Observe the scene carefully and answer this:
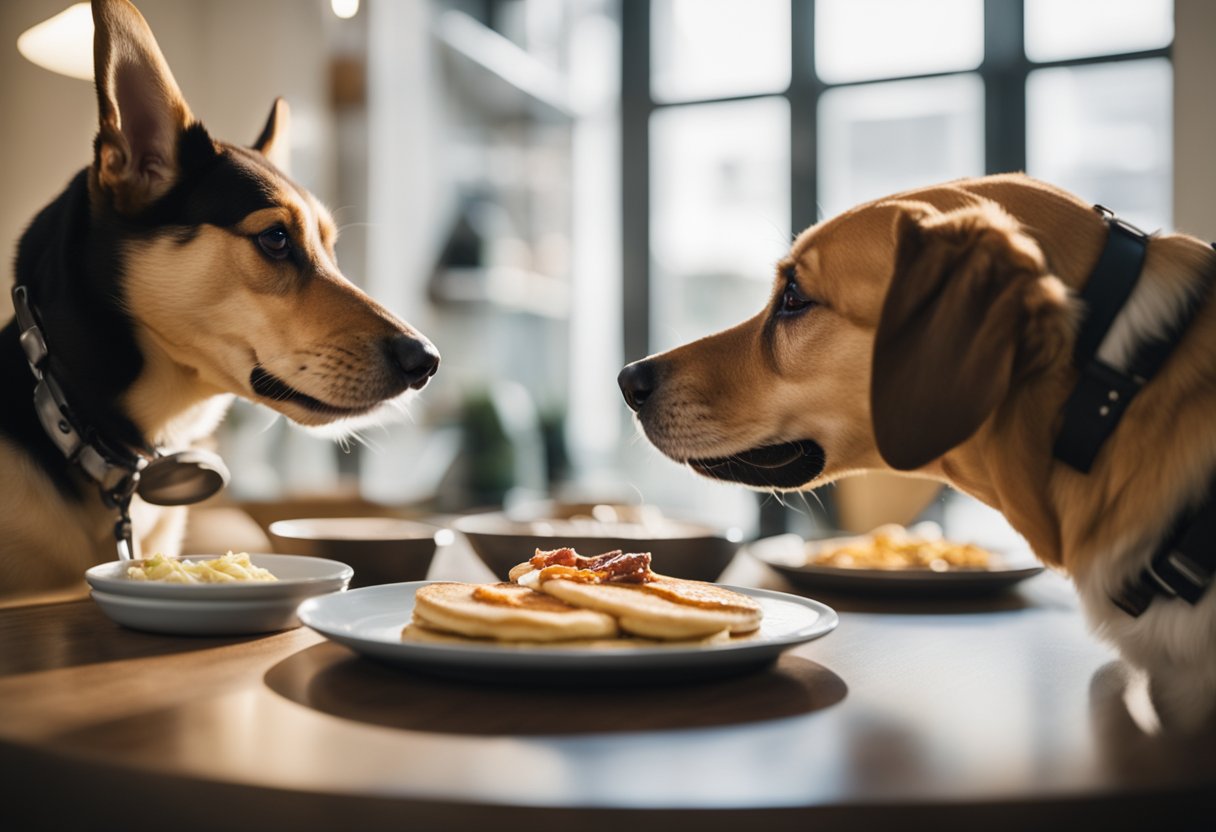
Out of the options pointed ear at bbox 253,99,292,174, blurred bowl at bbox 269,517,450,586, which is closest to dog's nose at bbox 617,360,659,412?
blurred bowl at bbox 269,517,450,586

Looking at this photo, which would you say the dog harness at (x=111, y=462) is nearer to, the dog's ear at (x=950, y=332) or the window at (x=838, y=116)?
the dog's ear at (x=950, y=332)

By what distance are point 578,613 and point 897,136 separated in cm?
464

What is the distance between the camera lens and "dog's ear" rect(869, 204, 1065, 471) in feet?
2.88

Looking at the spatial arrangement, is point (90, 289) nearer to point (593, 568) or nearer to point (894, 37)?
point (593, 568)

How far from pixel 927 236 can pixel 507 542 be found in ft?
2.31

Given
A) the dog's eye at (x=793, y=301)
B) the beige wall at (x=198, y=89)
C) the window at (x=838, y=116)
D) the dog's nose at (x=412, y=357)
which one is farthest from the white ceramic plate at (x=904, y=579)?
the window at (x=838, y=116)

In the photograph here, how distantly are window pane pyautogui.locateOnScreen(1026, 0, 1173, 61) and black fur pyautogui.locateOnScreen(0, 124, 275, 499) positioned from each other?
4262 millimetres

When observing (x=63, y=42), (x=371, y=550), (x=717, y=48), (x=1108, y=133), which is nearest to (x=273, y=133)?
(x=63, y=42)

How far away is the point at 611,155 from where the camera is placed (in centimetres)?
548

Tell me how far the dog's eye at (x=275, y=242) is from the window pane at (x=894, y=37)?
3.98 meters

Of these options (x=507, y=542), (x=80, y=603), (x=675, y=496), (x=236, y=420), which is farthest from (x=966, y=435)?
(x=675, y=496)

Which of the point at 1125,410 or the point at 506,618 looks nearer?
the point at 506,618

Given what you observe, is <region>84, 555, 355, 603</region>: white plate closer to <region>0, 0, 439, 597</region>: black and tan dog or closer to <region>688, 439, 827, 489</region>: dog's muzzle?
<region>0, 0, 439, 597</region>: black and tan dog

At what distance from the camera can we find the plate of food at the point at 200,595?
37.1 inches
